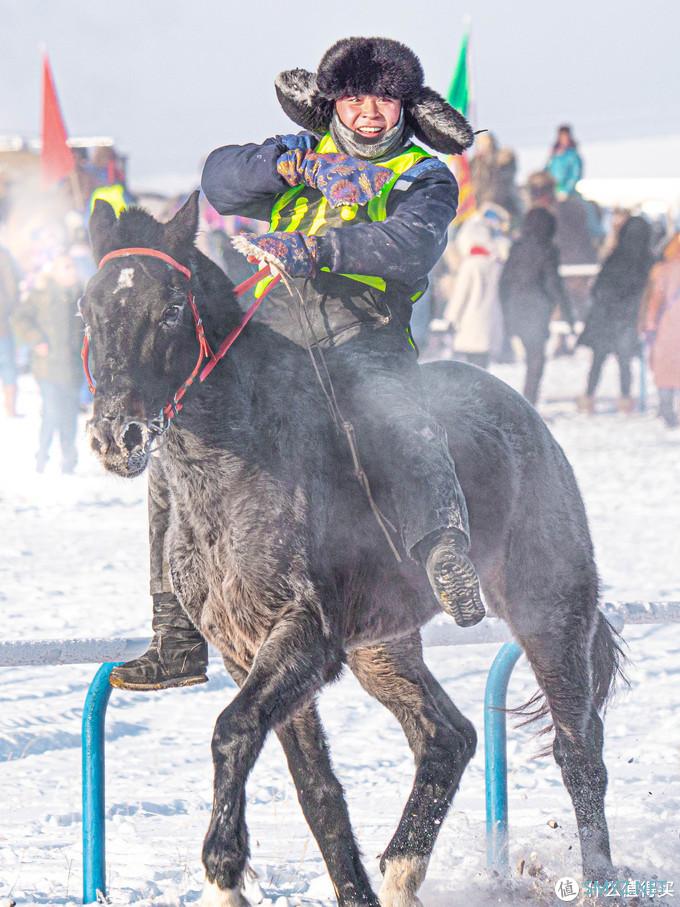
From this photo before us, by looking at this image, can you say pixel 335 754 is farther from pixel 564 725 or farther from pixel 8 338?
pixel 8 338

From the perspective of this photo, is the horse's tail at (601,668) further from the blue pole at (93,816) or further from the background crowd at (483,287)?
the background crowd at (483,287)

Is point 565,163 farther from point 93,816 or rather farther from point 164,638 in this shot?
point 93,816

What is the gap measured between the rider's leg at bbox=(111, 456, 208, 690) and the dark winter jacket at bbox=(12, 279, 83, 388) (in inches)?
375

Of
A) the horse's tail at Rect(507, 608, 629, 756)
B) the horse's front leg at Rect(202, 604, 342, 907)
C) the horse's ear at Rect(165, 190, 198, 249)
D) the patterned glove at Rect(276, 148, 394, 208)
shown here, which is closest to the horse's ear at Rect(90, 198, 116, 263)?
the horse's ear at Rect(165, 190, 198, 249)

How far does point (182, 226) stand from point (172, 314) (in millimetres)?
298

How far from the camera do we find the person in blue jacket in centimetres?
2038

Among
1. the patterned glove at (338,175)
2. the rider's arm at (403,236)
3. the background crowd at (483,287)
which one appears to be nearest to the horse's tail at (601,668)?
the rider's arm at (403,236)

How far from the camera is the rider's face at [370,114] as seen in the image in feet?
15.5

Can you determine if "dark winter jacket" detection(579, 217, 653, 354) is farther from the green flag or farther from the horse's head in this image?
the horse's head

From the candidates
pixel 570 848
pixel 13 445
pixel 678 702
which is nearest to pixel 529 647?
pixel 570 848

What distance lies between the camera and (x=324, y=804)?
4.66 metres

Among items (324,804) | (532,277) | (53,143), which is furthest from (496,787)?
(53,143)

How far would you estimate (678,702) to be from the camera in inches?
289

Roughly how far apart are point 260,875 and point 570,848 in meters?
1.16
